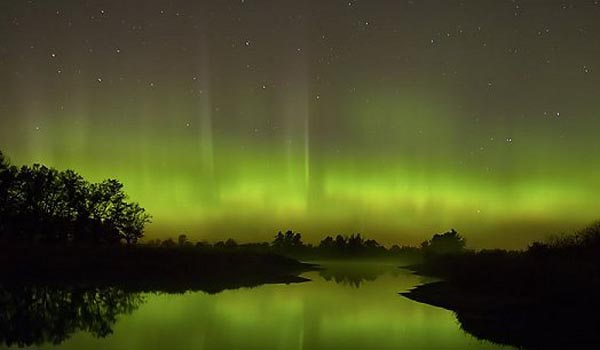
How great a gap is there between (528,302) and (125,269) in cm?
4091

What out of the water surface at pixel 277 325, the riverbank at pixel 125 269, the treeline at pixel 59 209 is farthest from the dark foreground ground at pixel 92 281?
the treeline at pixel 59 209

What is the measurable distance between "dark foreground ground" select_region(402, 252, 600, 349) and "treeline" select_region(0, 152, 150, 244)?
50116 millimetres

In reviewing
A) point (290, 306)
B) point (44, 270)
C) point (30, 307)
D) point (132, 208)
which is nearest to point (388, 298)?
point (290, 306)

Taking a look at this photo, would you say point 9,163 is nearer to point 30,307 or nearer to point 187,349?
point 30,307

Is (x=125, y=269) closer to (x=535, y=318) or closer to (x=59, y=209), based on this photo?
(x=59, y=209)

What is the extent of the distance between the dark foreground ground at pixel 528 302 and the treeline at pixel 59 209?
50.1 meters

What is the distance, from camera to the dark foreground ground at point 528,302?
90.1ft

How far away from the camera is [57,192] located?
8750cm

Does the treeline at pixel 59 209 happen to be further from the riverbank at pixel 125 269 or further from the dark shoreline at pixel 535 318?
the dark shoreline at pixel 535 318

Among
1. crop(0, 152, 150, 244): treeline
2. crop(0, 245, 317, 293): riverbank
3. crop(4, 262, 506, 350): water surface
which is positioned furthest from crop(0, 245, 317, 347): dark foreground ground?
crop(0, 152, 150, 244): treeline

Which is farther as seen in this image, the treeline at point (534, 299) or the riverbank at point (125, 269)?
the riverbank at point (125, 269)

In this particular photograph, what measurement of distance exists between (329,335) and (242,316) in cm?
809

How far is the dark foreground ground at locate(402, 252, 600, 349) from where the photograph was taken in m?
27.5

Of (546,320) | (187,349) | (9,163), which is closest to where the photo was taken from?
(187,349)
